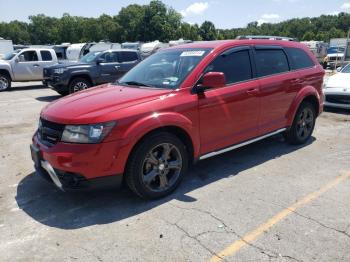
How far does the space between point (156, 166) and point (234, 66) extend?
1.82 metres

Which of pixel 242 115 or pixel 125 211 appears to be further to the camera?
pixel 242 115

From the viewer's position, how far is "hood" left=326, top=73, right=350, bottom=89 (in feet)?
29.7

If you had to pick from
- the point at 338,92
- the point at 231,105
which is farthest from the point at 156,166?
the point at 338,92

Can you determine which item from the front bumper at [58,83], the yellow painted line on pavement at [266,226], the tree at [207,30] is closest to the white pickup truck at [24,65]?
the front bumper at [58,83]

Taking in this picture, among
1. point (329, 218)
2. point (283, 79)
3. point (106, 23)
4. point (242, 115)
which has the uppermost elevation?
point (106, 23)

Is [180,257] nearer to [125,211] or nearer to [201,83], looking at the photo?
[125,211]

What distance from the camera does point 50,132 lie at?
383 cm

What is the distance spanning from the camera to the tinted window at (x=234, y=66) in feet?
15.2

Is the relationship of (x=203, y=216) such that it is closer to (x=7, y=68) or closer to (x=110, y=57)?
(x=110, y=57)

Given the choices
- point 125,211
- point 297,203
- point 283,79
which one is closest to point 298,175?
point 297,203

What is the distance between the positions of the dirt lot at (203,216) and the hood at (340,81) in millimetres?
4180

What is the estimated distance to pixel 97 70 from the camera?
41.6 feet

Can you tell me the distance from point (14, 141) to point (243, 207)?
482cm

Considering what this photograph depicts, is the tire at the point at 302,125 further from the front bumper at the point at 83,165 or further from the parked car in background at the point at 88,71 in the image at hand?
the parked car in background at the point at 88,71
